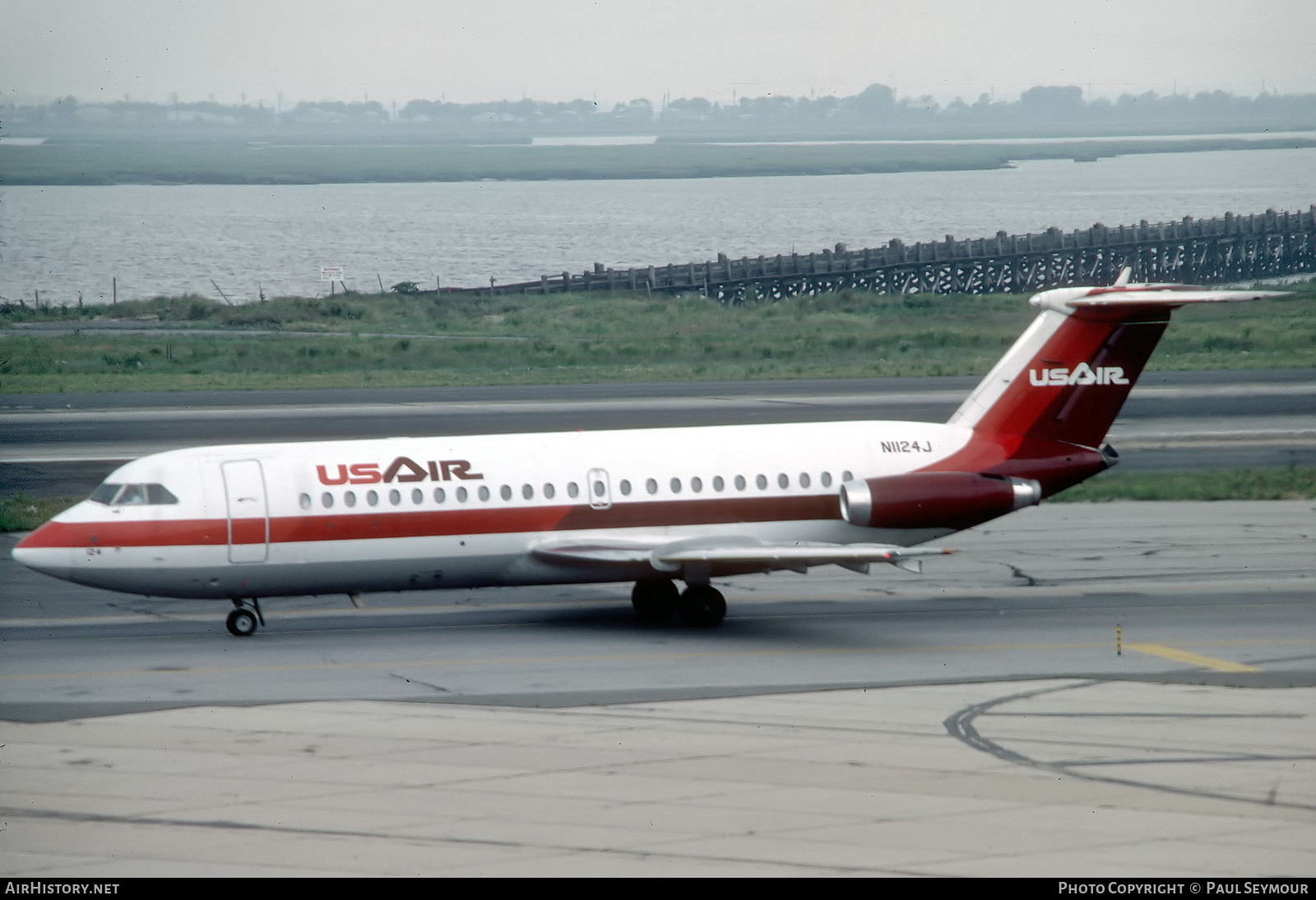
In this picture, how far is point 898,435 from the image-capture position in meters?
29.5

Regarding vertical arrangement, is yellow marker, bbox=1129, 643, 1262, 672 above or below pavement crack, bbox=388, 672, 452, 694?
below

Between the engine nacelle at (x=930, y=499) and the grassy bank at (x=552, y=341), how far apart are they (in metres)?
34.5

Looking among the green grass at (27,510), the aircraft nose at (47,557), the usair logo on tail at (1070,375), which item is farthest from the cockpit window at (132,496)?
the usair logo on tail at (1070,375)

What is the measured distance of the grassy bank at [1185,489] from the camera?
3956 centimetres

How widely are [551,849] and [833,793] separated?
342cm

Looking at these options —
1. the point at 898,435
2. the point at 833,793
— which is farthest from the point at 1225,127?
the point at 833,793

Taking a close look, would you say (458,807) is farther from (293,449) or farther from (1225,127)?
(1225,127)

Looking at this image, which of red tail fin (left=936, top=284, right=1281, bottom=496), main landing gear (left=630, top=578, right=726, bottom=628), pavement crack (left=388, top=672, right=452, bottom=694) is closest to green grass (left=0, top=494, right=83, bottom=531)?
main landing gear (left=630, top=578, right=726, bottom=628)

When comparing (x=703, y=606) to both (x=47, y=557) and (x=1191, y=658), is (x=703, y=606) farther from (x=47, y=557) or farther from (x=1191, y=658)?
(x=47, y=557)

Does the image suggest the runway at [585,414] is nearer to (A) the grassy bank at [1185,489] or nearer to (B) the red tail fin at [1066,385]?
(A) the grassy bank at [1185,489]

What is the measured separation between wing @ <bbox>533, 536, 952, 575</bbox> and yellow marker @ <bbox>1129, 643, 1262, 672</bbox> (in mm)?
3743

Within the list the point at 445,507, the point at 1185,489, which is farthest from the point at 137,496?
the point at 1185,489

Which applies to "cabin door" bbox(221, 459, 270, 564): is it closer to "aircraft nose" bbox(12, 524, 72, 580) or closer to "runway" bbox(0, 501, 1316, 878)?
"runway" bbox(0, 501, 1316, 878)

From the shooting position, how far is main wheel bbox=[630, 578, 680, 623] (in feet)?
93.7
